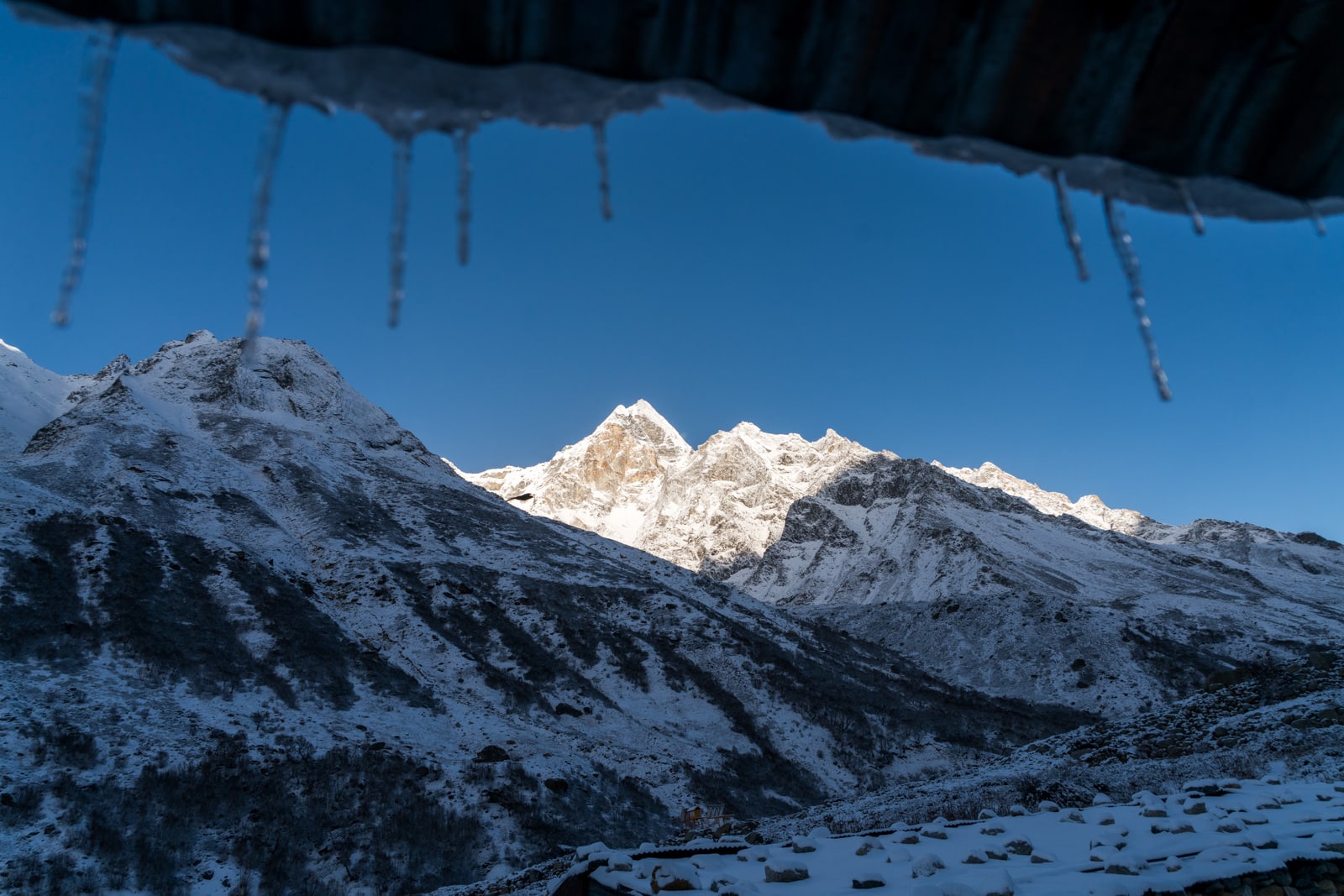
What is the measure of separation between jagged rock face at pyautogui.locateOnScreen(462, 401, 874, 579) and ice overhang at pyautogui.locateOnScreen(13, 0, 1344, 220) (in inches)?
5279

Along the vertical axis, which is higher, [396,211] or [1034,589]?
[1034,589]

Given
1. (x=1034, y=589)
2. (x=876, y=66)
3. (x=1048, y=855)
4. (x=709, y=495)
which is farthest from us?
(x=709, y=495)

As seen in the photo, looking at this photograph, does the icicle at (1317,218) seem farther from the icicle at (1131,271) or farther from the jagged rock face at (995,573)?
the jagged rock face at (995,573)

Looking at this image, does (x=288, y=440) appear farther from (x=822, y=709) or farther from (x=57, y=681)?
(x=822, y=709)

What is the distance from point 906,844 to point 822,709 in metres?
37.7

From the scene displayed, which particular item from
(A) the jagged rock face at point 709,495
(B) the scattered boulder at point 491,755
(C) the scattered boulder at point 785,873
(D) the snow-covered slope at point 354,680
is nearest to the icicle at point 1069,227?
(C) the scattered boulder at point 785,873

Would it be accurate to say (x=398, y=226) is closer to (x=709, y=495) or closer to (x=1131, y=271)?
(x=1131, y=271)

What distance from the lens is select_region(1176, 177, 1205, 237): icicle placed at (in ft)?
9.46

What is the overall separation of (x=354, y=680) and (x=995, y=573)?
64.7 metres

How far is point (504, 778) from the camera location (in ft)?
89.7

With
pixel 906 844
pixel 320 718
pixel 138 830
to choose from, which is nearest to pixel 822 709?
pixel 320 718

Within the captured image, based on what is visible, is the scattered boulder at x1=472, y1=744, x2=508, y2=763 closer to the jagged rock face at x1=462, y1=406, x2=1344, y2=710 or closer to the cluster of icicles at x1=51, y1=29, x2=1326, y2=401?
the cluster of icicles at x1=51, y1=29, x2=1326, y2=401

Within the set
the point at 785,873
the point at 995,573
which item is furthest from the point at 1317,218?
the point at 995,573

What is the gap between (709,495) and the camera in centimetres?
16300
